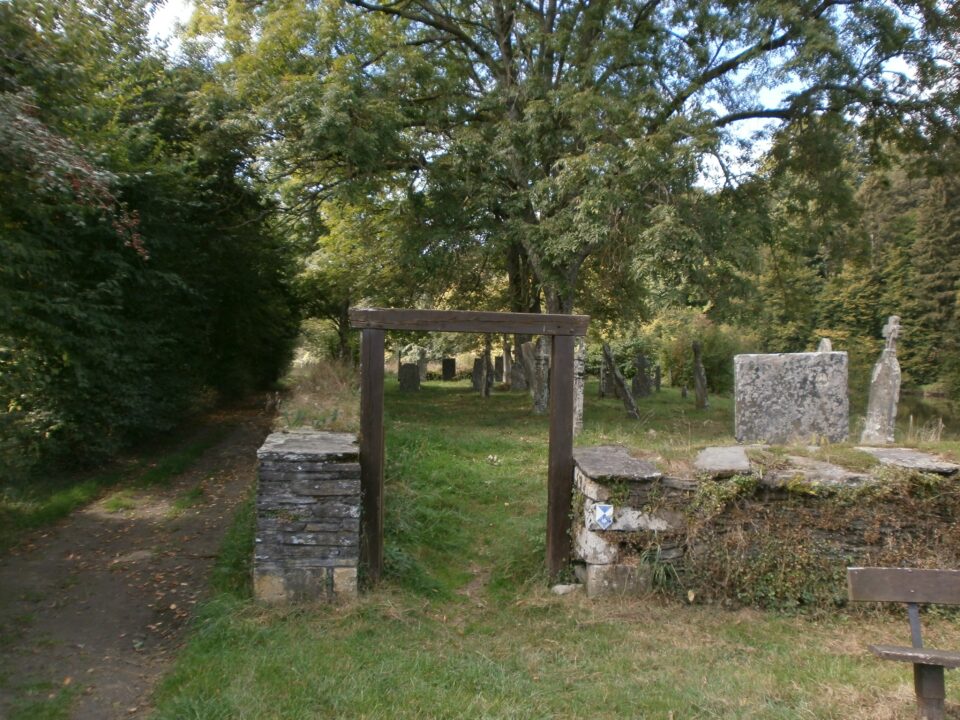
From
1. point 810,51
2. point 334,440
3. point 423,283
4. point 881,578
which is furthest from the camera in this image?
point 423,283

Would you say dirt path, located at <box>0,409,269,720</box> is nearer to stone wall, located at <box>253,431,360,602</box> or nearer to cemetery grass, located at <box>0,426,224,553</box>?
cemetery grass, located at <box>0,426,224,553</box>

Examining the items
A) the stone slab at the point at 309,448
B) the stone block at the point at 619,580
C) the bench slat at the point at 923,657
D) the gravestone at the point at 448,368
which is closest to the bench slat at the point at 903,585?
the bench slat at the point at 923,657

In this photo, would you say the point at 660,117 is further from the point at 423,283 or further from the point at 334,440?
the point at 334,440

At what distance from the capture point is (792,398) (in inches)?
371

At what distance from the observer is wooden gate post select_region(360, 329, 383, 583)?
621 centimetres

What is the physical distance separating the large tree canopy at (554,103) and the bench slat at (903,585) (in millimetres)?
8088

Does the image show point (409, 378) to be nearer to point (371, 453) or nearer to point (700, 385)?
point (700, 385)

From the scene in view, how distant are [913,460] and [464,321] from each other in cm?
409

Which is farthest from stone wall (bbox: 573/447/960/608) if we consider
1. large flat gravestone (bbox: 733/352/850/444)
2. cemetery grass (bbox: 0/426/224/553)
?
cemetery grass (bbox: 0/426/224/553)

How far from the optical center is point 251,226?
1576 cm

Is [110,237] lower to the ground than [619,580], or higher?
higher

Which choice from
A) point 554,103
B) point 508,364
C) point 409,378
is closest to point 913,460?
point 554,103

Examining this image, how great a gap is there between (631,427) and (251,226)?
923cm

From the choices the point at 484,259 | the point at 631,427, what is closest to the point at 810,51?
the point at 631,427
